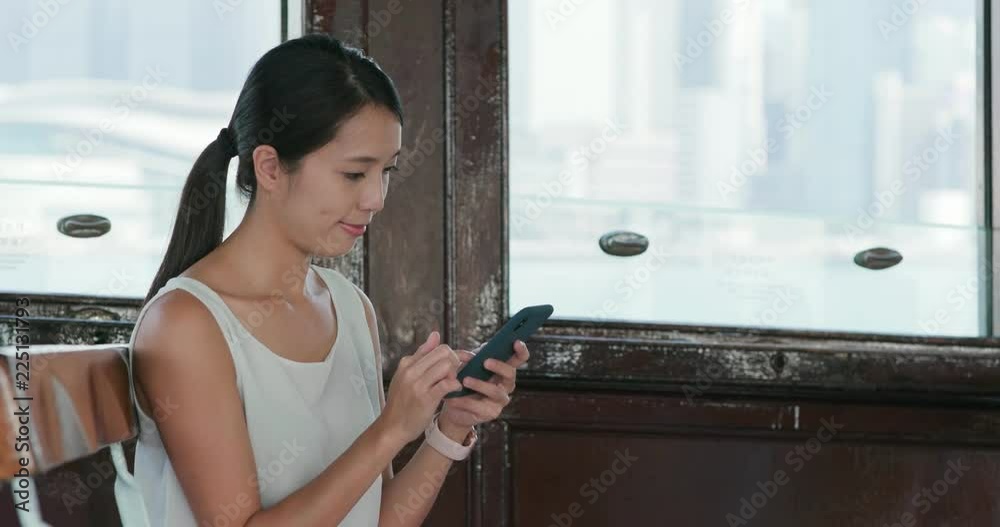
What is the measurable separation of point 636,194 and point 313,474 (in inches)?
39.1

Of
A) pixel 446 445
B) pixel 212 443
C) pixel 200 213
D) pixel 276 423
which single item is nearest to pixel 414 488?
pixel 446 445

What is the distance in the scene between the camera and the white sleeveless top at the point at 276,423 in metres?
1.41

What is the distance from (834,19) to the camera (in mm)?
2291

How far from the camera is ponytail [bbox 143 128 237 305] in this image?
4.94 ft

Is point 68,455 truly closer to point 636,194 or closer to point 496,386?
point 496,386

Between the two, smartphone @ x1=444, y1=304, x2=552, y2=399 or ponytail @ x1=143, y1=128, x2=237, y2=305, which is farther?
ponytail @ x1=143, y1=128, x2=237, y2=305

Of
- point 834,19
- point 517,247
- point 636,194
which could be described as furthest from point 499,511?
point 834,19

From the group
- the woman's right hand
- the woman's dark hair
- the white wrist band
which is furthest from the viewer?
the white wrist band

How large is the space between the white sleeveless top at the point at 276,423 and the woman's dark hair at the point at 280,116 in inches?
4.8

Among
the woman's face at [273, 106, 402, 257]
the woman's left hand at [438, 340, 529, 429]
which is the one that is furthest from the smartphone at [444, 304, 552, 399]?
the woman's face at [273, 106, 402, 257]

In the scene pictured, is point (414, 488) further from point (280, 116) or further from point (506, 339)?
point (280, 116)

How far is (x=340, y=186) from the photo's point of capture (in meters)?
1.47

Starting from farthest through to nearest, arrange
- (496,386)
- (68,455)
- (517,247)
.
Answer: (517,247) < (496,386) < (68,455)

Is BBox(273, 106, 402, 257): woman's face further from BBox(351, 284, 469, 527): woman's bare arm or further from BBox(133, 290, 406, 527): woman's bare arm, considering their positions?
BBox(351, 284, 469, 527): woman's bare arm
